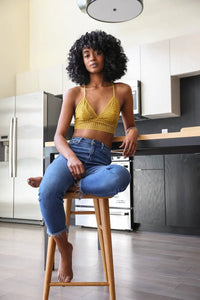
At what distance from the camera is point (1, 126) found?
14.3ft

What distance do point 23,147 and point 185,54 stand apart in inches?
91.3

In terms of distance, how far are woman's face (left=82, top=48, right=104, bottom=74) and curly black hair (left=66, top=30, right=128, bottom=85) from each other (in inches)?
0.7

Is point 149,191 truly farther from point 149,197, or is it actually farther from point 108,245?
point 108,245

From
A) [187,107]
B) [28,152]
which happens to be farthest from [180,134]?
[28,152]

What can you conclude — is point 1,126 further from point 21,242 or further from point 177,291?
point 177,291

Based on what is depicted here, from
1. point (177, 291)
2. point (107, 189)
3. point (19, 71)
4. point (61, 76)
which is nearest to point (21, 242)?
point (177, 291)

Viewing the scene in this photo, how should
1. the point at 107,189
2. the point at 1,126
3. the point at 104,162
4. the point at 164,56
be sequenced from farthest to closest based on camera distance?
the point at 1,126
the point at 164,56
the point at 104,162
the point at 107,189

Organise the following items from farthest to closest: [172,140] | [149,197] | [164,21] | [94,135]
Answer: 1. [164,21]
2. [149,197]
3. [172,140]
4. [94,135]

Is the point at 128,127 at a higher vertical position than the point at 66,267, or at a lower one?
higher

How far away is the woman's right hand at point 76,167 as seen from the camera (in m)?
1.29

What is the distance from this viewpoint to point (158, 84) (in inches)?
146

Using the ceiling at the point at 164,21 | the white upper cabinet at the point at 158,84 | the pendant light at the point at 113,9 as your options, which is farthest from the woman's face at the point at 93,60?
the ceiling at the point at 164,21

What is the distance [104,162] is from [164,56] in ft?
8.62

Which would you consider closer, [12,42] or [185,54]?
[185,54]
